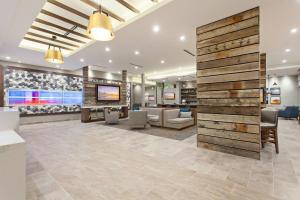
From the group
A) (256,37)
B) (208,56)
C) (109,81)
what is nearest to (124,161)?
(208,56)

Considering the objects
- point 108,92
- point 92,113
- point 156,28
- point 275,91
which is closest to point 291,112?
point 275,91

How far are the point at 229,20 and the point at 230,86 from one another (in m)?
1.48

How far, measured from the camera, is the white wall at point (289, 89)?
10.3 metres

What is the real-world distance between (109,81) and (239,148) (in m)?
8.91

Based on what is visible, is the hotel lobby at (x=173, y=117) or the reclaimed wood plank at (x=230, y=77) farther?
the reclaimed wood plank at (x=230, y=77)

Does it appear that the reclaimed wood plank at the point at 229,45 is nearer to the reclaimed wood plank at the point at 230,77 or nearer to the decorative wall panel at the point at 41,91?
the reclaimed wood plank at the point at 230,77

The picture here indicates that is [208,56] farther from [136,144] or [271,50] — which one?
[271,50]

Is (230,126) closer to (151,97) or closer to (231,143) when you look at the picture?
(231,143)

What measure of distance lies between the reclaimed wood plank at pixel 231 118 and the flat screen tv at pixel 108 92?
23.2ft

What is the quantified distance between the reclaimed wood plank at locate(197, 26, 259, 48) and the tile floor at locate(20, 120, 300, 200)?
252 cm

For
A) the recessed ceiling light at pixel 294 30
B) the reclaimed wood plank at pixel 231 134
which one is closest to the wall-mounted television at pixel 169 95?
the recessed ceiling light at pixel 294 30

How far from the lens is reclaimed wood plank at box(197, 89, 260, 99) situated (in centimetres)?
306

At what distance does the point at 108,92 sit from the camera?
32.5 ft

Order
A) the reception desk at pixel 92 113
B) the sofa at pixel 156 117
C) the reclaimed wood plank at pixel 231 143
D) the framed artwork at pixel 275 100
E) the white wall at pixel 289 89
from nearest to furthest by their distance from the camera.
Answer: the reclaimed wood plank at pixel 231 143 → the sofa at pixel 156 117 → the reception desk at pixel 92 113 → the white wall at pixel 289 89 → the framed artwork at pixel 275 100
